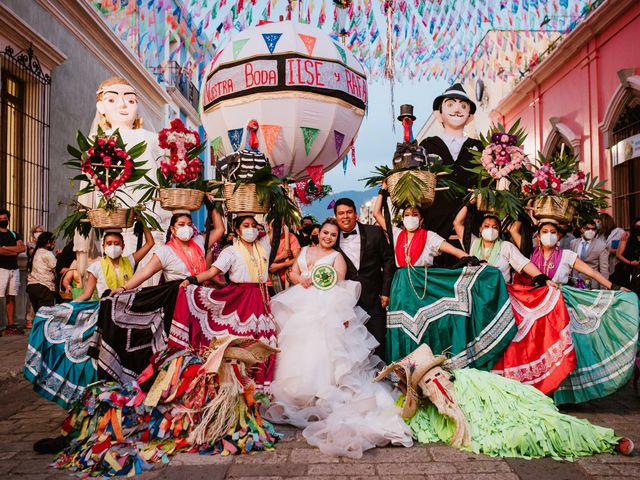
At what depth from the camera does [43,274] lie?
30.7 feet

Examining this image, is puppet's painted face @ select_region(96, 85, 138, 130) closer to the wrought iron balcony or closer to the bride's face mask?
the bride's face mask

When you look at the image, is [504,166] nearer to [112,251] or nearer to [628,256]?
[112,251]

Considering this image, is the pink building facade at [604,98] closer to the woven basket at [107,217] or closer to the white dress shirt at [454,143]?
the white dress shirt at [454,143]

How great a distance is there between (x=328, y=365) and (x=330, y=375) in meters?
0.08

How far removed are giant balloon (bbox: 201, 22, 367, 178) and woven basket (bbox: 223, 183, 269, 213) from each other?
272 centimetres

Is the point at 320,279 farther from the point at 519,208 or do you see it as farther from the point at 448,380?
the point at 519,208

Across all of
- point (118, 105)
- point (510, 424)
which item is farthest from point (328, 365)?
point (118, 105)

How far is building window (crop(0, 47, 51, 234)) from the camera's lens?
10258 mm

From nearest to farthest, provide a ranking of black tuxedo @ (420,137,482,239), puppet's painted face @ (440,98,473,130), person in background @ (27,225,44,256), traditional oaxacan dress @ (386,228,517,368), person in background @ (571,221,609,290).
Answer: traditional oaxacan dress @ (386,228,517,368) → black tuxedo @ (420,137,482,239) → puppet's painted face @ (440,98,473,130) → person in background @ (571,221,609,290) → person in background @ (27,225,44,256)

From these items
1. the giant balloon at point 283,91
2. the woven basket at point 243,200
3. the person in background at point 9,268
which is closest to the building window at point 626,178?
the giant balloon at point 283,91

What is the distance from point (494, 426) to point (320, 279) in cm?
197

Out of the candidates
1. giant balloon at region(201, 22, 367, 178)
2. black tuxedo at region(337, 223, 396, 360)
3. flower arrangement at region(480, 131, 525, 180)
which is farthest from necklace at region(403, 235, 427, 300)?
giant balloon at region(201, 22, 367, 178)

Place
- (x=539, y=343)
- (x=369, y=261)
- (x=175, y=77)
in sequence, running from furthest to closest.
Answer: (x=175, y=77)
(x=369, y=261)
(x=539, y=343)

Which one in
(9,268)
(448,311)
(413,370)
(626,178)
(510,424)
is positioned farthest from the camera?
(626,178)
